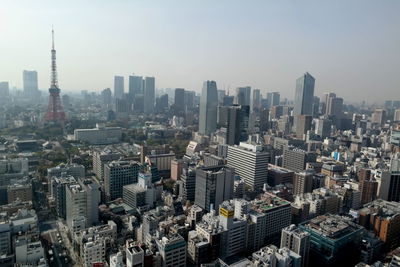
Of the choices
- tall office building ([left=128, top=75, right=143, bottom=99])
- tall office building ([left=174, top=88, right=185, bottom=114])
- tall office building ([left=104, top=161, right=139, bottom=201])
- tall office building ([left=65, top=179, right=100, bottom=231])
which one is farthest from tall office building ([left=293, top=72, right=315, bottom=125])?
tall office building ([left=65, top=179, right=100, bottom=231])

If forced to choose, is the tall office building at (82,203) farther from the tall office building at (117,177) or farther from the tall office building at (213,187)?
the tall office building at (213,187)

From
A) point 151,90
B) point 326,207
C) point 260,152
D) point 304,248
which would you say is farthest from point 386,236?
point 151,90

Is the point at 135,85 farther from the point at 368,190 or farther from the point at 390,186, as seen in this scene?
the point at 390,186

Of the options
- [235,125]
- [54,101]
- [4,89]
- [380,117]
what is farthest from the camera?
[4,89]

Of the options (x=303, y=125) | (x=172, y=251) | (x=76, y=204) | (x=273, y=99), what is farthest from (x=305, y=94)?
(x=172, y=251)

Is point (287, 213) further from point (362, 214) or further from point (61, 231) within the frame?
point (61, 231)

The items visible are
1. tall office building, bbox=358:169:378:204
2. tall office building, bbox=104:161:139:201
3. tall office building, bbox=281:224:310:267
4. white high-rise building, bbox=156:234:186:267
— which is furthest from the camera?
tall office building, bbox=358:169:378:204

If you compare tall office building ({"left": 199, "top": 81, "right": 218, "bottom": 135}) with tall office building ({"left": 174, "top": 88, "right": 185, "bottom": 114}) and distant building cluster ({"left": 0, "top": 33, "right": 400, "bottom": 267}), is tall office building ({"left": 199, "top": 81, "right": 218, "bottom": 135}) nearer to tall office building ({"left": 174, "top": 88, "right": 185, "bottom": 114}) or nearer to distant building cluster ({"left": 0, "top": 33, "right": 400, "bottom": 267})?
distant building cluster ({"left": 0, "top": 33, "right": 400, "bottom": 267})
